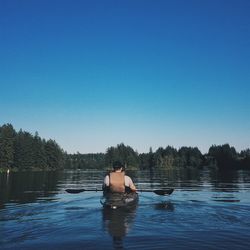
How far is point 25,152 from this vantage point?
5910 inches

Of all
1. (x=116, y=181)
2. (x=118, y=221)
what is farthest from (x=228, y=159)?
(x=118, y=221)

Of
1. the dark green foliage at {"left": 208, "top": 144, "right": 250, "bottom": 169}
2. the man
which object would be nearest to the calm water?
the man

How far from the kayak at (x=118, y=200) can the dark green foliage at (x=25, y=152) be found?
123m

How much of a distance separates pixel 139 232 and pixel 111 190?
23.8ft

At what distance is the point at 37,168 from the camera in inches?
6206

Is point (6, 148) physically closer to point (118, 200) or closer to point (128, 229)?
point (118, 200)

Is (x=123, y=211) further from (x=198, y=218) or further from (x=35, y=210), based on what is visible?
(x=35, y=210)

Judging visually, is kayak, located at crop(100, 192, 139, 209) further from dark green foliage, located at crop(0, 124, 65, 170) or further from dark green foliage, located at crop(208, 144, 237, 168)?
dark green foliage, located at crop(208, 144, 237, 168)

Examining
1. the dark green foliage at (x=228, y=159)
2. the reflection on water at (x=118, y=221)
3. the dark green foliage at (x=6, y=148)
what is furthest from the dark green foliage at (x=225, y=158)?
the reflection on water at (x=118, y=221)

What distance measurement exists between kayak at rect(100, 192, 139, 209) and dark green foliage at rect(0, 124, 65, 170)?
123 metres

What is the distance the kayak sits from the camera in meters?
18.2

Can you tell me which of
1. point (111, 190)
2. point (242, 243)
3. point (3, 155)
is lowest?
point (242, 243)

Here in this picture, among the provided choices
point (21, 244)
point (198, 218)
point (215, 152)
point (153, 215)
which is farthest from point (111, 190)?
point (215, 152)

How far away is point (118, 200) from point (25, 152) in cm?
13798
